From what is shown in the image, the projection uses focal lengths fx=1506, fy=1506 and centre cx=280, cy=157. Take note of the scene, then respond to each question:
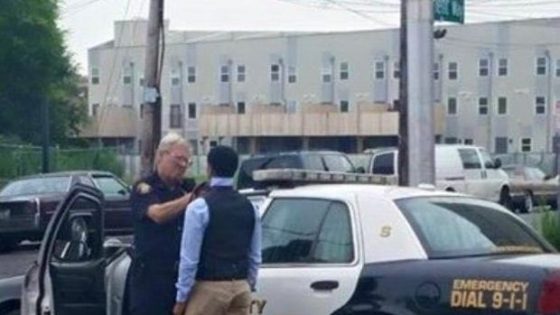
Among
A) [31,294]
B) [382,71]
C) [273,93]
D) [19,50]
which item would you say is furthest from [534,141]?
[31,294]

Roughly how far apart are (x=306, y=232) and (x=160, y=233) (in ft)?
3.76

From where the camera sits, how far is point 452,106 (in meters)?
68.4

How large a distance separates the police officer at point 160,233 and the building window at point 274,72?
61669mm

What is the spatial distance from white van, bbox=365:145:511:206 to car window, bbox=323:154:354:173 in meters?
0.62

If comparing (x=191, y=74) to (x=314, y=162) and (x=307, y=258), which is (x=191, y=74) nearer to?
(x=314, y=162)

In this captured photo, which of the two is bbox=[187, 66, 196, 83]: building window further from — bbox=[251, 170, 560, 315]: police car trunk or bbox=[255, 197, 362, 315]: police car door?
bbox=[255, 197, 362, 315]: police car door

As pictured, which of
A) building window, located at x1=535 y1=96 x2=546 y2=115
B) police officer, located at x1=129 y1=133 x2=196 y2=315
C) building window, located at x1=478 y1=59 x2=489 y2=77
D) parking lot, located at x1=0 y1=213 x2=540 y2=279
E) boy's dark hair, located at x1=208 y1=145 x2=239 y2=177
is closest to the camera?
boy's dark hair, located at x1=208 y1=145 x2=239 y2=177

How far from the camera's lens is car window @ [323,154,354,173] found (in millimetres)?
32375

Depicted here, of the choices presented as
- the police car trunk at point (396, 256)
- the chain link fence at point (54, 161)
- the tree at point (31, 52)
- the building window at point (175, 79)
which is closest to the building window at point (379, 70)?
the building window at point (175, 79)

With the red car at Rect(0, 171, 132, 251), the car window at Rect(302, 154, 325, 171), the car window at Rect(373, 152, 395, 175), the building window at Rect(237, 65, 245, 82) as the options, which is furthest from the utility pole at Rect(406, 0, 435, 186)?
the building window at Rect(237, 65, 245, 82)

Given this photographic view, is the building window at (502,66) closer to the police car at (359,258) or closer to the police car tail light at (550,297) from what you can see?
the police car at (359,258)

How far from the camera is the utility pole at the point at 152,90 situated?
26625mm

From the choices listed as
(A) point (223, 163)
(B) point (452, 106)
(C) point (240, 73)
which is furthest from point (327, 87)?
(A) point (223, 163)

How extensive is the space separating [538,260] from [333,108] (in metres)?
60.4
